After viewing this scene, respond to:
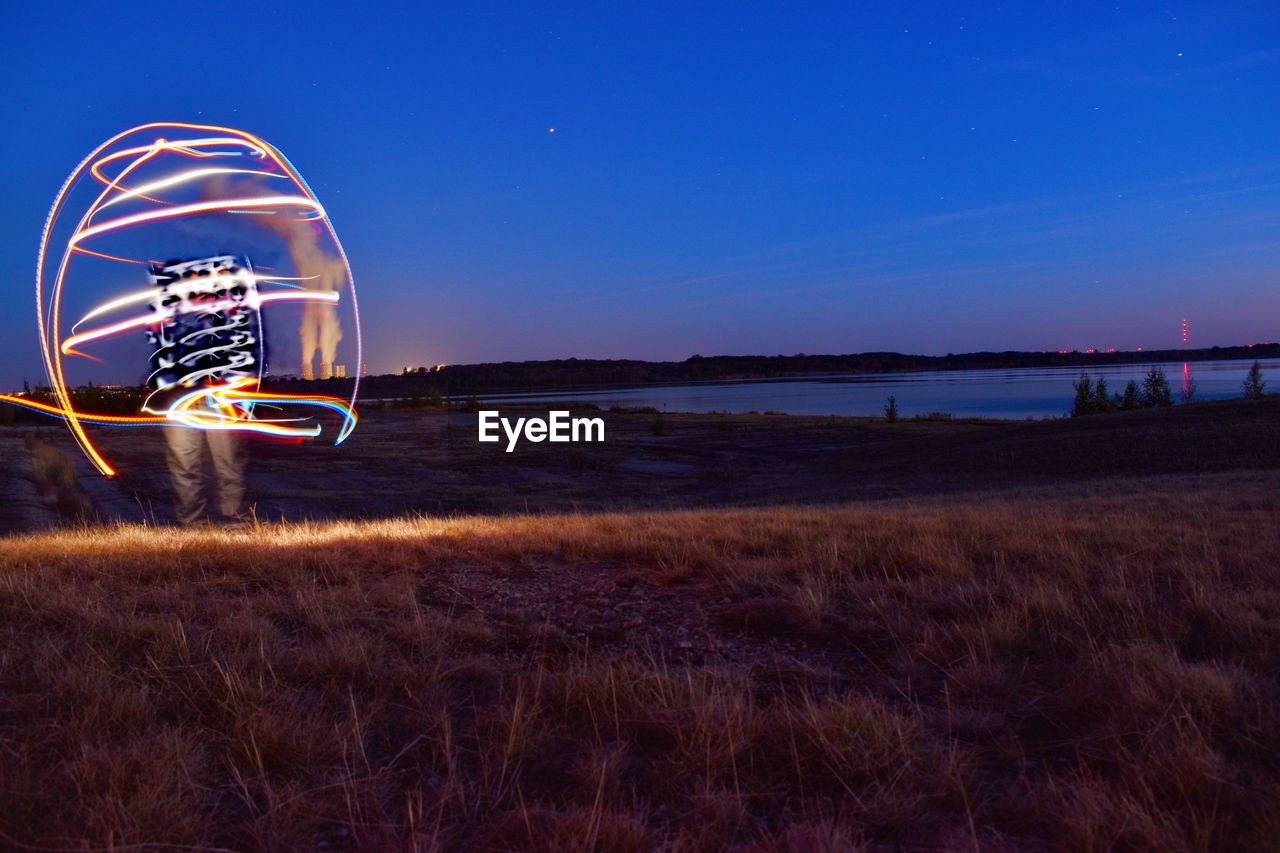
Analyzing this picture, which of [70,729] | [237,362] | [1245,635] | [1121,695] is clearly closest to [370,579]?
[70,729]

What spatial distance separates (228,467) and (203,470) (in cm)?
108

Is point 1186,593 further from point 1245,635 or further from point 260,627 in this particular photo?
point 260,627

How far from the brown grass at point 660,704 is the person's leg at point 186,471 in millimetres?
11909

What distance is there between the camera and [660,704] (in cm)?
364

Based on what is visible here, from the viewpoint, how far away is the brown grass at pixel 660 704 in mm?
2734

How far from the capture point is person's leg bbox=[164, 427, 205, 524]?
17.7 meters

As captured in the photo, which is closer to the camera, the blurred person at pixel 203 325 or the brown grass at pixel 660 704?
the brown grass at pixel 660 704

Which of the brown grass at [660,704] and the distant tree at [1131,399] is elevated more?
the distant tree at [1131,399]

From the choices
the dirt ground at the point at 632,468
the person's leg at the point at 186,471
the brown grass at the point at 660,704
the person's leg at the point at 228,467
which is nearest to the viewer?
the brown grass at the point at 660,704

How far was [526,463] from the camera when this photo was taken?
102 ft

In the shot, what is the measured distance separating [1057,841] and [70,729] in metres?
3.93

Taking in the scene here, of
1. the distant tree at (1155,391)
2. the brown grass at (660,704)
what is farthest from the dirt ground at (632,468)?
the distant tree at (1155,391)

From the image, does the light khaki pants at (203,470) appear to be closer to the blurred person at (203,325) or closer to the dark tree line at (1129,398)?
the blurred person at (203,325)

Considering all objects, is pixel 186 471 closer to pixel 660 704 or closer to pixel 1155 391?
pixel 660 704
